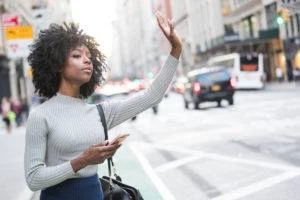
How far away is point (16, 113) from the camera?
118 ft

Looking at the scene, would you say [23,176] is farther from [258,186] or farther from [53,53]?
[53,53]

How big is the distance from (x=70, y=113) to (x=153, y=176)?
8.17m

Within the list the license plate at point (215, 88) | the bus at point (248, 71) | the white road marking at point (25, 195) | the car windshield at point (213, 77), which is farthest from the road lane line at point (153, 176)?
the bus at point (248, 71)

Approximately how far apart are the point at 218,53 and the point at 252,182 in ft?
233

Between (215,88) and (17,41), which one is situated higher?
(17,41)

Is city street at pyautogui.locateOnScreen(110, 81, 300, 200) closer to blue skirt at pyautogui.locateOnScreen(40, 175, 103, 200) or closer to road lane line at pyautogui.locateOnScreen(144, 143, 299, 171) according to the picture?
road lane line at pyautogui.locateOnScreen(144, 143, 299, 171)

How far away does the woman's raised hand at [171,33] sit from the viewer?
144 inches

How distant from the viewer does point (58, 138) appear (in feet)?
11.0

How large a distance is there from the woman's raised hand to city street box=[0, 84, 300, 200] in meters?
5.18

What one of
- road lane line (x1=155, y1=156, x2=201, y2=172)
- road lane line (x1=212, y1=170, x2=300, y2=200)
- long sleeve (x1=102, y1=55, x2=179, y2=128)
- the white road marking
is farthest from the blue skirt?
road lane line (x1=155, y1=156, x2=201, y2=172)

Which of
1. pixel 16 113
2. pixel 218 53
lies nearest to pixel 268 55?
pixel 218 53

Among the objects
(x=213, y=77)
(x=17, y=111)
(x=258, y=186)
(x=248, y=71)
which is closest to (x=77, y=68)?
(x=258, y=186)

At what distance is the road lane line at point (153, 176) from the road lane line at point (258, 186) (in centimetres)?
76

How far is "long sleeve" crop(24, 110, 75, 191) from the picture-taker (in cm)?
325
